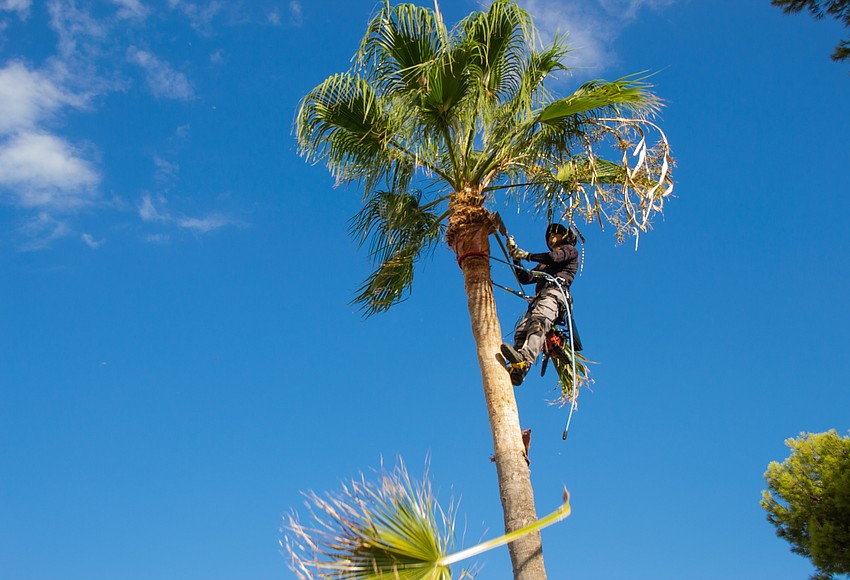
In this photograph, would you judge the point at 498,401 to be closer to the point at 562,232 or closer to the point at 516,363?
the point at 516,363

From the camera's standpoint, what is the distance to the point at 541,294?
8320 mm

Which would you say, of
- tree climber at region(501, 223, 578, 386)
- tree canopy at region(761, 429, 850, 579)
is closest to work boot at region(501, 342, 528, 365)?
tree climber at region(501, 223, 578, 386)

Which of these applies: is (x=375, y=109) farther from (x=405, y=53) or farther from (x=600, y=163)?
(x=600, y=163)

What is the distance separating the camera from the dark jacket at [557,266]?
28.2ft

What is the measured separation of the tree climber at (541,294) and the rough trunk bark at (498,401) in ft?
0.63

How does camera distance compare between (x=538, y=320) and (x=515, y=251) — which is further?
(x=515, y=251)

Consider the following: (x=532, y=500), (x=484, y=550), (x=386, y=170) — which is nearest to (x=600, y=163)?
(x=386, y=170)

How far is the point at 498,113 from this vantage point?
8.48m

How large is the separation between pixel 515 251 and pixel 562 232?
0.57m

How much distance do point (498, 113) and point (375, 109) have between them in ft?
4.05

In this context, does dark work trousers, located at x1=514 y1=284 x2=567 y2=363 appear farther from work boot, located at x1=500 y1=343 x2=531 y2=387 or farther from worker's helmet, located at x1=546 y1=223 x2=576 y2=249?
worker's helmet, located at x1=546 y1=223 x2=576 y2=249

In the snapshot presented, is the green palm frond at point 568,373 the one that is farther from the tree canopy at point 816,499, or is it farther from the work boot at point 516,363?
the tree canopy at point 816,499

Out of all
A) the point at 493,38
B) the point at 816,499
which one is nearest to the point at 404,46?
the point at 493,38

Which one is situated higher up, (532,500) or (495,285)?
(495,285)
